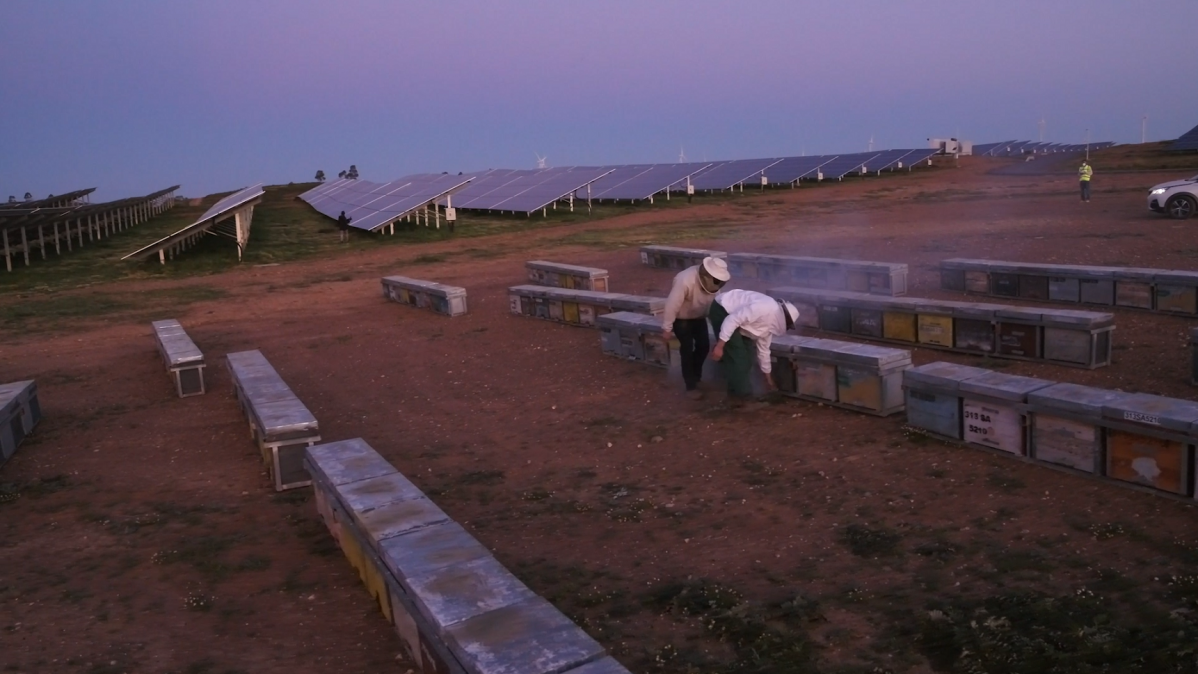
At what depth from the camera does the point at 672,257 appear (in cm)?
2067

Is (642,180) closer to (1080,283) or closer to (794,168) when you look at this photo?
(794,168)

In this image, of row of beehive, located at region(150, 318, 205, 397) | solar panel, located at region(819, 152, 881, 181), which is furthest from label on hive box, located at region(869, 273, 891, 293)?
solar panel, located at region(819, 152, 881, 181)

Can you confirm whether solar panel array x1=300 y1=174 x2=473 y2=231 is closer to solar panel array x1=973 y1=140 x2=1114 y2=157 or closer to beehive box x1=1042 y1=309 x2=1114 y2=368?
beehive box x1=1042 y1=309 x2=1114 y2=368

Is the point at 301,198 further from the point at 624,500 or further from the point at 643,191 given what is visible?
the point at 624,500

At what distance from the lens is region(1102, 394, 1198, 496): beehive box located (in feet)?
20.3

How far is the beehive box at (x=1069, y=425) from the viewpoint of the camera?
6.69m

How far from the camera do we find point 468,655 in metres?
4.11

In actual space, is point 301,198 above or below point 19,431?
above

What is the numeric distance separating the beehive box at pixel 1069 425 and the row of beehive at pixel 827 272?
25.6 feet

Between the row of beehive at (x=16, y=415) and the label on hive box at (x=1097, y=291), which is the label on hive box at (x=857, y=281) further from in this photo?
the row of beehive at (x=16, y=415)

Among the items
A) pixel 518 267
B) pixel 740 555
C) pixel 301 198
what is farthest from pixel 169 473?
pixel 301 198

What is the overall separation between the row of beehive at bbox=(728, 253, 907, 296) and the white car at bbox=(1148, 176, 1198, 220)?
424 inches

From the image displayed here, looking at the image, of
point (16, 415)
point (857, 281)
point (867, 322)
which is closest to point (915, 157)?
point (857, 281)

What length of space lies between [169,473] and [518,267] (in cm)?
1532
